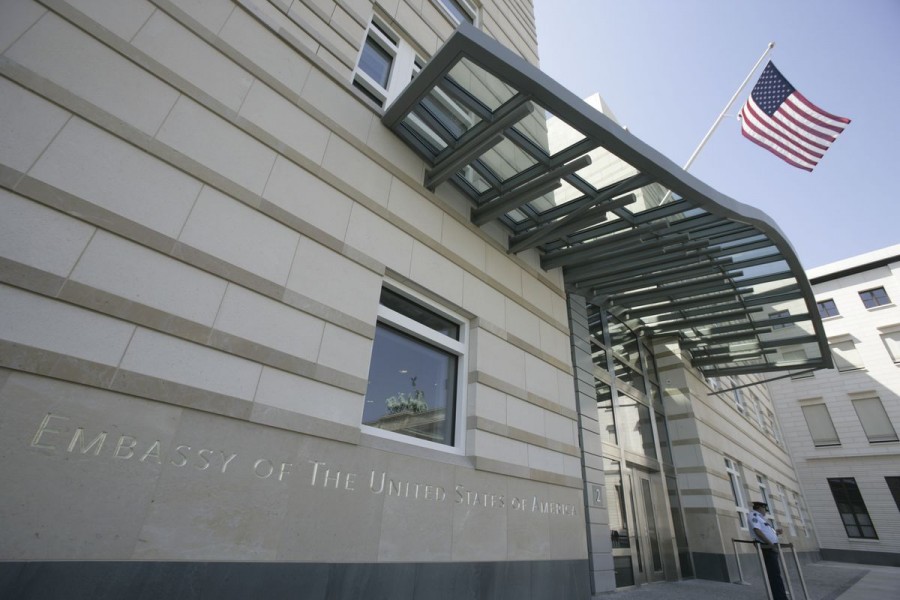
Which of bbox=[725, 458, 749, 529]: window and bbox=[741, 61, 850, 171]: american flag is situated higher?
bbox=[741, 61, 850, 171]: american flag

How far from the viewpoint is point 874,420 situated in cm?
2434

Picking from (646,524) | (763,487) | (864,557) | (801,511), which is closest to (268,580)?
(646,524)

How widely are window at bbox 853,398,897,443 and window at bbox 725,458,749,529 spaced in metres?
17.1

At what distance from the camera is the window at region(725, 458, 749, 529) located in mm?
13255

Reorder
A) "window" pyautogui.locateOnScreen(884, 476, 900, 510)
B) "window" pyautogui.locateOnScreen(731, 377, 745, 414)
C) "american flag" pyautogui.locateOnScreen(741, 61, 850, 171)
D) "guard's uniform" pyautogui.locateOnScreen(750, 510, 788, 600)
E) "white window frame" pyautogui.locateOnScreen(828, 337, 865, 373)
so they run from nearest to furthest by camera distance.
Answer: "guard's uniform" pyautogui.locateOnScreen(750, 510, 788, 600)
"american flag" pyautogui.locateOnScreen(741, 61, 850, 171)
"window" pyautogui.locateOnScreen(731, 377, 745, 414)
"window" pyautogui.locateOnScreen(884, 476, 900, 510)
"white window frame" pyautogui.locateOnScreen(828, 337, 865, 373)

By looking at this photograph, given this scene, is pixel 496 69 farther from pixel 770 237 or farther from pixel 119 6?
pixel 770 237

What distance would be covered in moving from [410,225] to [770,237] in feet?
20.3

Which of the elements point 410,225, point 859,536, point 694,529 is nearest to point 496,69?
point 410,225

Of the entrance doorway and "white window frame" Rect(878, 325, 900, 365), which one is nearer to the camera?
the entrance doorway

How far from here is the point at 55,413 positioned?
2680 mm

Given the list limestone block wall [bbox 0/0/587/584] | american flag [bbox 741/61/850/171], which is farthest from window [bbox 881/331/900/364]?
limestone block wall [bbox 0/0/587/584]

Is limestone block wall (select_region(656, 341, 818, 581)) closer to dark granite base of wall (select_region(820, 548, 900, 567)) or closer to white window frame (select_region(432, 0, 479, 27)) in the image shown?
white window frame (select_region(432, 0, 479, 27))

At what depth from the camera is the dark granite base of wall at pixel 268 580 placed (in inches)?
96.7

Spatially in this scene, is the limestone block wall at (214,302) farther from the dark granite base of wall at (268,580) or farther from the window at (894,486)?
the window at (894,486)
